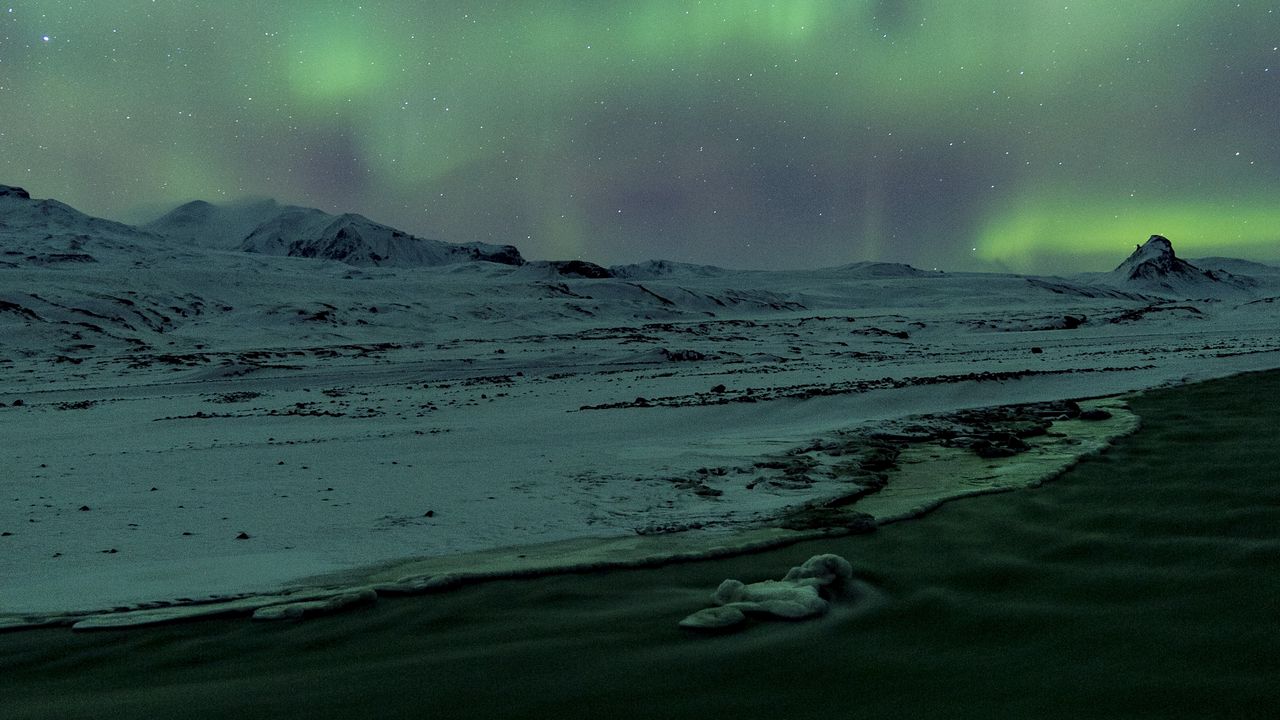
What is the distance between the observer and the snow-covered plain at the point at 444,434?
293 inches

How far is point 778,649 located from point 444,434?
10.0 metres

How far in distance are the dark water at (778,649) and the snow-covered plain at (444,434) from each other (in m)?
0.84

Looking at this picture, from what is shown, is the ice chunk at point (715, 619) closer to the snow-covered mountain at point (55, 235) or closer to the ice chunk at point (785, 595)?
the ice chunk at point (785, 595)

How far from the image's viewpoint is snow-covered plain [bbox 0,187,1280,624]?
7.43 m

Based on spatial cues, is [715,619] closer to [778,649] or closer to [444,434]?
[778,649]

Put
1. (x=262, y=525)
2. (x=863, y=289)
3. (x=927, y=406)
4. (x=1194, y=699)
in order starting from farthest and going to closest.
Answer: (x=863, y=289) < (x=927, y=406) < (x=262, y=525) < (x=1194, y=699)

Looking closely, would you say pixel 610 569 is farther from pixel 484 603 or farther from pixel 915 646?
pixel 915 646

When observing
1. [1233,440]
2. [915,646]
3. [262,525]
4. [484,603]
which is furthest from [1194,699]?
[1233,440]

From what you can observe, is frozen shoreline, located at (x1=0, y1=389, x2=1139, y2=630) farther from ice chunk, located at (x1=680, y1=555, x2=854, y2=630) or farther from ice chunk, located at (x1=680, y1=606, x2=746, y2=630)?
ice chunk, located at (x1=680, y1=606, x2=746, y2=630)

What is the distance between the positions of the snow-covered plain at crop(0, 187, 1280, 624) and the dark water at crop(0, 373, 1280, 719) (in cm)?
84

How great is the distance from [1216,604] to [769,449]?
684 cm

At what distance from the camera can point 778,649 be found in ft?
16.8

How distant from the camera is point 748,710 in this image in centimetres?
439

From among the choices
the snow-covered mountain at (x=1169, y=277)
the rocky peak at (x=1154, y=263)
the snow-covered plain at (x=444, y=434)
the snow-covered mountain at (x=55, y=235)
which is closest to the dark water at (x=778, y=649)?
the snow-covered plain at (x=444, y=434)
